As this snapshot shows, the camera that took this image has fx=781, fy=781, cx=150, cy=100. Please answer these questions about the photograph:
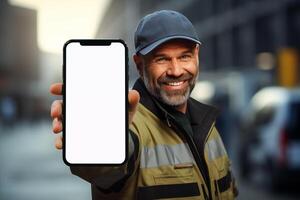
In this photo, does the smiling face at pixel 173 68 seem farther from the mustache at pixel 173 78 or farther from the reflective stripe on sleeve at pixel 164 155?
the reflective stripe on sleeve at pixel 164 155

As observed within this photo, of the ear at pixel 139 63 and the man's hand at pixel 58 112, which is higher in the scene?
the ear at pixel 139 63

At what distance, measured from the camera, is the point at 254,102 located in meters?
14.0

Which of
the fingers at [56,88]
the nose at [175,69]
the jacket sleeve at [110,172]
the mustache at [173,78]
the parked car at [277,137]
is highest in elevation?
the nose at [175,69]

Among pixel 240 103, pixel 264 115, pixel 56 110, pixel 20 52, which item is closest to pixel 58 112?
pixel 56 110

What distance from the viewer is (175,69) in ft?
7.29

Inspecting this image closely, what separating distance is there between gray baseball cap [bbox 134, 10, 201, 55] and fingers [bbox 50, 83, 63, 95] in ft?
1.40

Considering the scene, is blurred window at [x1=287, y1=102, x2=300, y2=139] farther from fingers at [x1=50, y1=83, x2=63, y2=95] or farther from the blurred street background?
fingers at [x1=50, y1=83, x2=63, y2=95]

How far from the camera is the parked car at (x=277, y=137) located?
455 inches

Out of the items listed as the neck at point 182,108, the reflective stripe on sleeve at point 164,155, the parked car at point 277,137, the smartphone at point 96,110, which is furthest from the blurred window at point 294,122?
the smartphone at point 96,110

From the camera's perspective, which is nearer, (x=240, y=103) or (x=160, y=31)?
(x=160, y=31)

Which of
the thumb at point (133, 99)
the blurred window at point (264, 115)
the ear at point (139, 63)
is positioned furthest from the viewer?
the blurred window at point (264, 115)

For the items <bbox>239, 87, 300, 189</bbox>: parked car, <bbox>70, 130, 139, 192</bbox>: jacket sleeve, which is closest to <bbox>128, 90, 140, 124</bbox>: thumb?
<bbox>70, 130, 139, 192</bbox>: jacket sleeve

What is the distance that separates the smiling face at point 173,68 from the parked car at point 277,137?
9476mm

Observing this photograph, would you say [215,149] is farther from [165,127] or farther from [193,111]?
[165,127]
